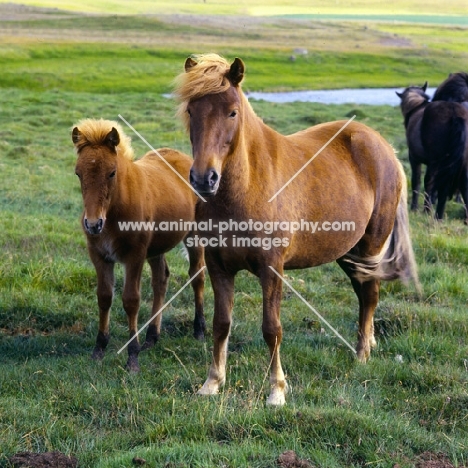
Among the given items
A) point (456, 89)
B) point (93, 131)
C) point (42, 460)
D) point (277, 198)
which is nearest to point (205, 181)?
point (277, 198)

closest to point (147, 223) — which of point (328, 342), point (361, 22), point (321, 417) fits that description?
point (328, 342)

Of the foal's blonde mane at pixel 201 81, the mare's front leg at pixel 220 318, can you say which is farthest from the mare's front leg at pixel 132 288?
the foal's blonde mane at pixel 201 81

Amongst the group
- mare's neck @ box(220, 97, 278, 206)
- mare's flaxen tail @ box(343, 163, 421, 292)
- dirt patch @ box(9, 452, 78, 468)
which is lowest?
dirt patch @ box(9, 452, 78, 468)

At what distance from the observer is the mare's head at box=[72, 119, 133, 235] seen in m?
5.22

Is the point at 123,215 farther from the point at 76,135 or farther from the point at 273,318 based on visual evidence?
the point at 273,318

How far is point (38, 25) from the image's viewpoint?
195 feet

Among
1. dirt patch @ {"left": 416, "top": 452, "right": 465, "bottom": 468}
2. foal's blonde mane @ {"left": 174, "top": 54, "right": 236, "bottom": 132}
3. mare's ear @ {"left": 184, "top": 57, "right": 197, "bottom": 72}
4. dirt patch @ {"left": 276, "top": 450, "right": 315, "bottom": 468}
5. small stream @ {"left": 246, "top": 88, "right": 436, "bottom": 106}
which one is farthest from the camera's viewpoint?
small stream @ {"left": 246, "top": 88, "right": 436, "bottom": 106}

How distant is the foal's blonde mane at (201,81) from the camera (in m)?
4.31

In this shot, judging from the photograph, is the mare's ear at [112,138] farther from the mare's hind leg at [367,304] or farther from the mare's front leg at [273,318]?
the mare's hind leg at [367,304]

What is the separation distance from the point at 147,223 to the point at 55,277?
177 cm

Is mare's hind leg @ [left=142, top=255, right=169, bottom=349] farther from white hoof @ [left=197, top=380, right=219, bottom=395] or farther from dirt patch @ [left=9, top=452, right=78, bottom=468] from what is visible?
dirt patch @ [left=9, top=452, right=78, bottom=468]

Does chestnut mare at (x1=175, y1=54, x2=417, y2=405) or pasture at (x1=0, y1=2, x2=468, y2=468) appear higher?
chestnut mare at (x1=175, y1=54, x2=417, y2=405)

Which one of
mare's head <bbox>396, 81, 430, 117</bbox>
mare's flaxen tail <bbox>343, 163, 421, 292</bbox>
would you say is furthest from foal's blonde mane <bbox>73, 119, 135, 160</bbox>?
mare's head <bbox>396, 81, 430, 117</bbox>

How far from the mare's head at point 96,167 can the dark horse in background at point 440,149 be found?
731 cm
